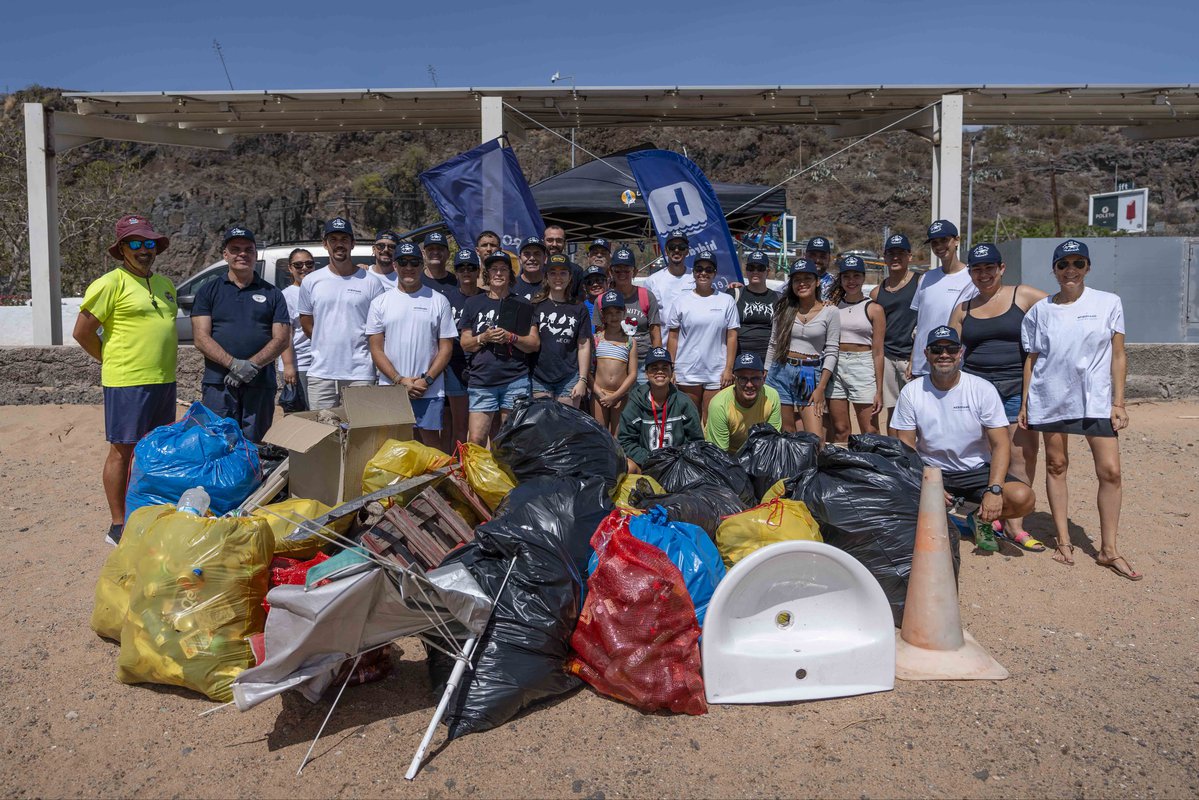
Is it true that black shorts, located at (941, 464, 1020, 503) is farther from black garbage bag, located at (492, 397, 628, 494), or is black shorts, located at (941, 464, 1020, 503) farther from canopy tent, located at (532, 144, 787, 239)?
canopy tent, located at (532, 144, 787, 239)

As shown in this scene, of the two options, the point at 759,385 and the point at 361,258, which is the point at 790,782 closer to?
the point at 759,385

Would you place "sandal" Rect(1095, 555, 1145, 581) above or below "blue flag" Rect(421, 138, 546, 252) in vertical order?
below

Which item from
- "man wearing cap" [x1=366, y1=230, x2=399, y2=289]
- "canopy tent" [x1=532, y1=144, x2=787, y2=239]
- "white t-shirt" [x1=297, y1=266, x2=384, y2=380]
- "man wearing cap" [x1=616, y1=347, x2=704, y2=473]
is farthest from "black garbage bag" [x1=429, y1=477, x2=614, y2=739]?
"canopy tent" [x1=532, y1=144, x2=787, y2=239]

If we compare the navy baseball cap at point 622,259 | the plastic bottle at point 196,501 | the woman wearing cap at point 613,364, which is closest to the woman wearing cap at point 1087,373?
the woman wearing cap at point 613,364

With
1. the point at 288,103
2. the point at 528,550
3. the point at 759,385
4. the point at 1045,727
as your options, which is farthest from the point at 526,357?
the point at 288,103

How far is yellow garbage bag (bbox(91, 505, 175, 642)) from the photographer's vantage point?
11.6ft

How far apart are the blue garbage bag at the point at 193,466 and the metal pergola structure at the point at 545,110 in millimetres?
5009

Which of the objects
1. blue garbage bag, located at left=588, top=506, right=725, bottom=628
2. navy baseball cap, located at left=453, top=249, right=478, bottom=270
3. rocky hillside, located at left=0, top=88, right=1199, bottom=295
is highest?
rocky hillside, located at left=0, top=88, right=1199, bottom=295

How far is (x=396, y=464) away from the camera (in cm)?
412

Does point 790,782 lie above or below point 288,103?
below

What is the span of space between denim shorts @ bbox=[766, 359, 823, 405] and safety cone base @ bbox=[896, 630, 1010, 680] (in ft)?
7.64

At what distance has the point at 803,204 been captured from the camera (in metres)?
45.7

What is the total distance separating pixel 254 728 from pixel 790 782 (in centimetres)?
189

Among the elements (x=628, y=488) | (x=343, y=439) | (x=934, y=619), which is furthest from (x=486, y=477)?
(x=934, y=619)
